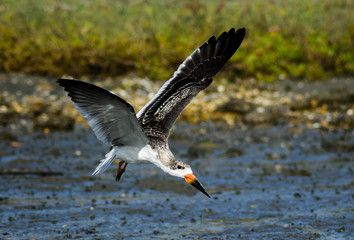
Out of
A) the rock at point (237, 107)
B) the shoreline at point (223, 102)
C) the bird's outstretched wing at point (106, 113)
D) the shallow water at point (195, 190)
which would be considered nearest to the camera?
the bird's outstretched wing at point (106, 113)

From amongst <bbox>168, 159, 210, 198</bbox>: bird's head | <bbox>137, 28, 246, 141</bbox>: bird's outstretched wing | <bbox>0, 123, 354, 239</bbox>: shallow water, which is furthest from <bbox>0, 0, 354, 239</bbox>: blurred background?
<bbox>137, 28, 246, 141</bbox>: bird's outstretched wing

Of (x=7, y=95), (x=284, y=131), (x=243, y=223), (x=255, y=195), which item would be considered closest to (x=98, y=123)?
(x=243, y=223)

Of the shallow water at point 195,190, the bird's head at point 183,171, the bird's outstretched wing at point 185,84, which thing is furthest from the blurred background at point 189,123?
the bird's outstretched wing at point 185,84

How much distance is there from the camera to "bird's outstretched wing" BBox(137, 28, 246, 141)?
775 centimetres

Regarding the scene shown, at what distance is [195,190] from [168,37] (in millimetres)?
8108

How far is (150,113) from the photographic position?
25.9ft

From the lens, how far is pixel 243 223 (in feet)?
27.9

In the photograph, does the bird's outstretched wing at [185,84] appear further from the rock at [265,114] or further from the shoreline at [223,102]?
the rock at [265,114]

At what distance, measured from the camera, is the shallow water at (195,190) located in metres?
8.28

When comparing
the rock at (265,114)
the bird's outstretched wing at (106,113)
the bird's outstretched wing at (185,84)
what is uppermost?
the rock at (265,114)

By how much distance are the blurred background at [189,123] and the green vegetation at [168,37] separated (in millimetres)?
43

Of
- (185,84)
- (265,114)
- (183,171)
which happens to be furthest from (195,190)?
(265,114)

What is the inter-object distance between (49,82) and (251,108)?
16.9 feet

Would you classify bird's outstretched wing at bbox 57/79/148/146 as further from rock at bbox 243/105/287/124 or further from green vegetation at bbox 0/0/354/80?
green vegetation at bbox 0/0/354/80
